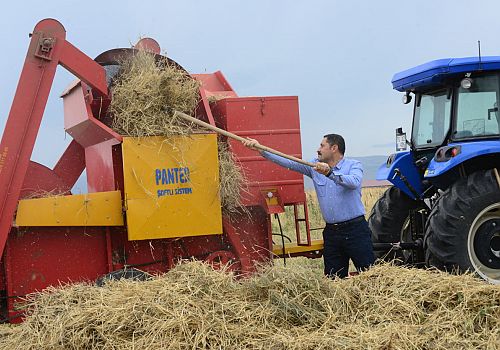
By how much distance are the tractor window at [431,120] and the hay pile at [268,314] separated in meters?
2.46

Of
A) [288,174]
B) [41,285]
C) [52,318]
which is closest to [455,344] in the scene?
[52,318]

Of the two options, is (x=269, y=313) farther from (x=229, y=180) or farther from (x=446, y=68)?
(x=446, y=68)

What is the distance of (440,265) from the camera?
546cm

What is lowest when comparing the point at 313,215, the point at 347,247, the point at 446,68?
the point at 313,215

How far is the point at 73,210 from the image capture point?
5.09m

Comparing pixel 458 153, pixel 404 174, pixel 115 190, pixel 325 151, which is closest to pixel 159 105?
pixel 115 190

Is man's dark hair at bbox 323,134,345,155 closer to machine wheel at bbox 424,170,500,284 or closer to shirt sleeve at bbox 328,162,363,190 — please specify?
shirt sleeve at bbox 328,162,363,190

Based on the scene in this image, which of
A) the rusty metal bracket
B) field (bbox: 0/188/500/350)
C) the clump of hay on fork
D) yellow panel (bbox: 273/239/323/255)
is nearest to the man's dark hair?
the clump of hay on fork

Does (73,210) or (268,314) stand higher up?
(73,210)

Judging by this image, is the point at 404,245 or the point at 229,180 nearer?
the point at 229,180

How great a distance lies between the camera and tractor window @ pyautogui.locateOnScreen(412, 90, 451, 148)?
6211mm

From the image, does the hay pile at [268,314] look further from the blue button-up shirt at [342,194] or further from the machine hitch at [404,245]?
the machine hitch at [404,245]

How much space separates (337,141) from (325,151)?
0.13 meters

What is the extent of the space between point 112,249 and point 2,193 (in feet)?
3.29
